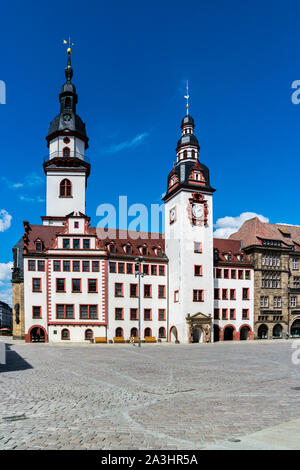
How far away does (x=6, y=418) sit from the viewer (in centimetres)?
1156

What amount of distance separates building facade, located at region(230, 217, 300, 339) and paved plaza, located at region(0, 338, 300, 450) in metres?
41.3

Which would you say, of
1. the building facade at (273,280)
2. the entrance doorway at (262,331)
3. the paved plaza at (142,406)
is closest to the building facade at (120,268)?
the building facade at (273,280)

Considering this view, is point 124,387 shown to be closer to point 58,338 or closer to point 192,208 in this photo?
point 58,338

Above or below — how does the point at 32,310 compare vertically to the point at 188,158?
below

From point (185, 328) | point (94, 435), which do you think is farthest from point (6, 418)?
point (185, 328)

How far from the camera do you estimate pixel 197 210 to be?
5894cm

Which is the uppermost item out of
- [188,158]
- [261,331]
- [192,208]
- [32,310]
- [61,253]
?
[188,158]

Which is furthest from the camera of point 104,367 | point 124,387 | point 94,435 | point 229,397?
point 104,367

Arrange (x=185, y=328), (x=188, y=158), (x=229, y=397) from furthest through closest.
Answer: (x=188, y=158), (x=185, y=328), (x=229, y=397)

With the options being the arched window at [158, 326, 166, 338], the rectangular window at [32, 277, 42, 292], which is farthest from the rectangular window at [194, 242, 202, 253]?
the rectangular window at [32, 277, 42, 292]

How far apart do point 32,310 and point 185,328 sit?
1990 centimetres

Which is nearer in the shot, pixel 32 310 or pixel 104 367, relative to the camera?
pixel 104 367

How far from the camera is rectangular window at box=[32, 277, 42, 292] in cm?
5303

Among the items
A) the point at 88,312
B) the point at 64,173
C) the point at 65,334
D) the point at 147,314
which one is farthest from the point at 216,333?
the point at 64,173
